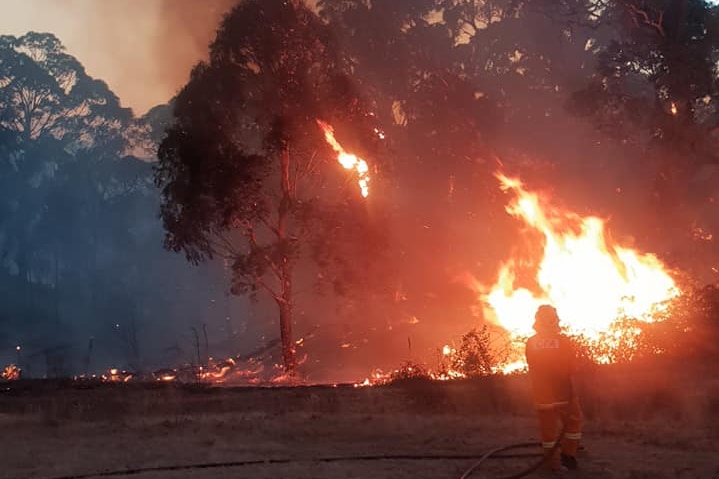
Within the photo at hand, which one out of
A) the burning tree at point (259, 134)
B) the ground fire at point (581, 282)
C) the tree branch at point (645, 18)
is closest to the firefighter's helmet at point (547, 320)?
the ground fire at point (581, 282)

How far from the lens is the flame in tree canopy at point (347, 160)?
22062 mm

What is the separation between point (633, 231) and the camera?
3262cm

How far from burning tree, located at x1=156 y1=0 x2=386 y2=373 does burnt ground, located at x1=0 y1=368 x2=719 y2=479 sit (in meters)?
5.25

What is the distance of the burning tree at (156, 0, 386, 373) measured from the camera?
2036 centimetres

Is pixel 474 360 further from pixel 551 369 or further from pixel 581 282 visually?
pixel 551 369

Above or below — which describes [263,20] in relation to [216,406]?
above

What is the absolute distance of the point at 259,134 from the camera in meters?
23.1

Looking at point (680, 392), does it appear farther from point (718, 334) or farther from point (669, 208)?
point (669, 208)

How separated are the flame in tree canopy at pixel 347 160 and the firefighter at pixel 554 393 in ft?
46.4

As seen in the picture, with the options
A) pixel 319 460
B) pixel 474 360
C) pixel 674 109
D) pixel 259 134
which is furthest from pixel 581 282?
pixel 319 460

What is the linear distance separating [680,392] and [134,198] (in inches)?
2046

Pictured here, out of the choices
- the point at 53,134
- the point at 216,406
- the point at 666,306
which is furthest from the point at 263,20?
the point at 53,134

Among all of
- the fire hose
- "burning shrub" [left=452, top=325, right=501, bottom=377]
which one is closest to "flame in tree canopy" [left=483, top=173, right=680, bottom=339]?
"burning shrub" [left=452, top=325, right=501, bottom=377]

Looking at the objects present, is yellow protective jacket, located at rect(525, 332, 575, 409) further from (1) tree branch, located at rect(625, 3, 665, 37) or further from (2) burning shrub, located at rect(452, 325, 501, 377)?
(1) tree branch, located at rect(625, 3, 665, 37)
